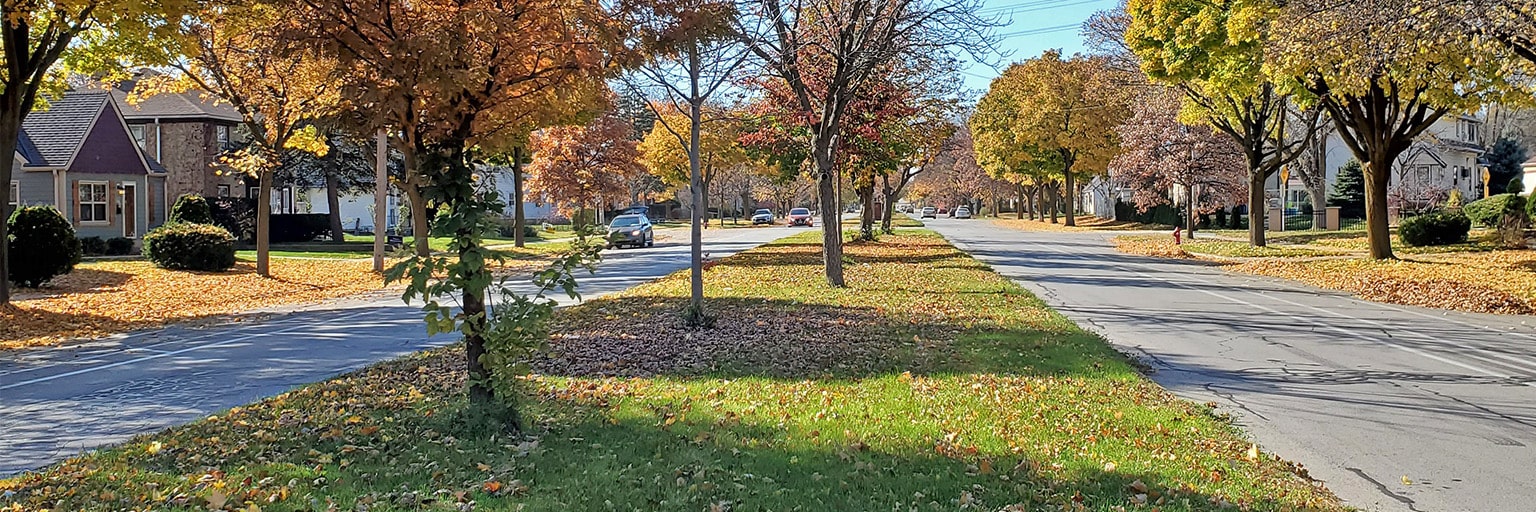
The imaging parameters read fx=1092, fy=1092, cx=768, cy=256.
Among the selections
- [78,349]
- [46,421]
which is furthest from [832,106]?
[46,421]

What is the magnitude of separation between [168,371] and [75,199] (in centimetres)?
2674

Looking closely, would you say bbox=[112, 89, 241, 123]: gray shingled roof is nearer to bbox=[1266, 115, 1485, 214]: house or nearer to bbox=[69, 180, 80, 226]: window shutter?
bbox=[69, 180, 80, 226]: window shutter

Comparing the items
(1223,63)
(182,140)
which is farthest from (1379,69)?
(182,140)

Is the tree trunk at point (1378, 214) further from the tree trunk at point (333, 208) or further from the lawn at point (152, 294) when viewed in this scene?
the tree trunk at point (333, 208)

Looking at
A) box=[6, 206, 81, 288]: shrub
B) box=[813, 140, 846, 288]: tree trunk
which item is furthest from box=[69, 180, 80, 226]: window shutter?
box=[813, 140, 846, 288]: tree trunk

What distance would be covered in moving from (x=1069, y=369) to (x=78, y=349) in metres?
11.1

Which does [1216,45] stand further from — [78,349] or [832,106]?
[78,349]

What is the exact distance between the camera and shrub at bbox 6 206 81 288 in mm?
19484

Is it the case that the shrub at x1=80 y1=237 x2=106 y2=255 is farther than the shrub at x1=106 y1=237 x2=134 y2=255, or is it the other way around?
the shrub at x1=106 y1=237 x2=134 y2=255

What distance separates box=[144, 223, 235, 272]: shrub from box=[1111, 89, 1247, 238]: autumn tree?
30203 millimetres

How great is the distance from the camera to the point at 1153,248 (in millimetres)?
35562

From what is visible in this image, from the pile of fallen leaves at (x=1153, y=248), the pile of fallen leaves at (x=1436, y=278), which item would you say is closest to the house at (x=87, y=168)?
the pile of fallen leaves at (x=1153, y=248)

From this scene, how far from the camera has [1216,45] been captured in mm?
25125

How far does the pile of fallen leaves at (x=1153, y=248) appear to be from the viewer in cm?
3294
